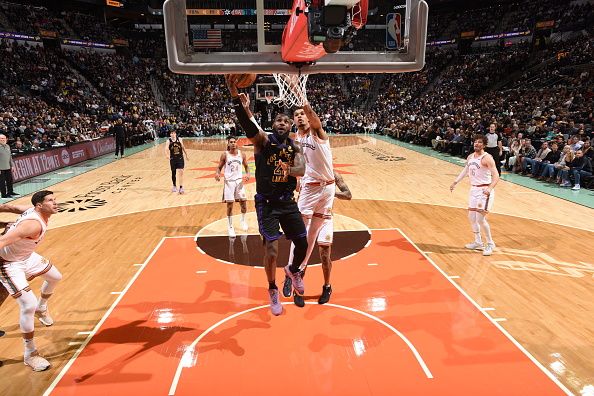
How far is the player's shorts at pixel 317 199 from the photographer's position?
5047mm

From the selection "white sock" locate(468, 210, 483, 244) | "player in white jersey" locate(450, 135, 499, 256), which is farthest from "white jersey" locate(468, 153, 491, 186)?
"white sock" locate(468, 210, 483, 244)

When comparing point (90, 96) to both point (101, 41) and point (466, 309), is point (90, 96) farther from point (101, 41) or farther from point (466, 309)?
point (466, 309)

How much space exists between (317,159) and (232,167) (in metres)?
3.49

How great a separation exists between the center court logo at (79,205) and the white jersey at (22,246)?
21.7 feet

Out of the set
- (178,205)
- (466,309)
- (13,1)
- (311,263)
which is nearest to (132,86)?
(13,1)

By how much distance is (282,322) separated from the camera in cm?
490

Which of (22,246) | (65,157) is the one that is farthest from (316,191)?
(65,157)

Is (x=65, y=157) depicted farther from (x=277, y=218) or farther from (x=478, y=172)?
(x=478, y=172)

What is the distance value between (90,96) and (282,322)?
31.7m

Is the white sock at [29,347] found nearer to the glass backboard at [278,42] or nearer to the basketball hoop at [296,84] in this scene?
the glass backboard at [278,42]

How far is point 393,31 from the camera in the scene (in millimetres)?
4676

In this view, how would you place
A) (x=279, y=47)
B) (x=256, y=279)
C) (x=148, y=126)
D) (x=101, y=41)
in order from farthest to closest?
(x=101, y=41)
(x=148, y=126)
(x=256, y=279)
(x=279, y=47)

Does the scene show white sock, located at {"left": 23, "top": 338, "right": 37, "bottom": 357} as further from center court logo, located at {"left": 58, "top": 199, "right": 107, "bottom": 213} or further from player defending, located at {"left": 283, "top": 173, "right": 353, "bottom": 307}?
center court logo, located at {"left": 58, "top": 199, "right": 107, "bottom": 213}

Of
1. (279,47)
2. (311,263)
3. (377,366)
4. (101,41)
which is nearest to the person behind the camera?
(377,366)
